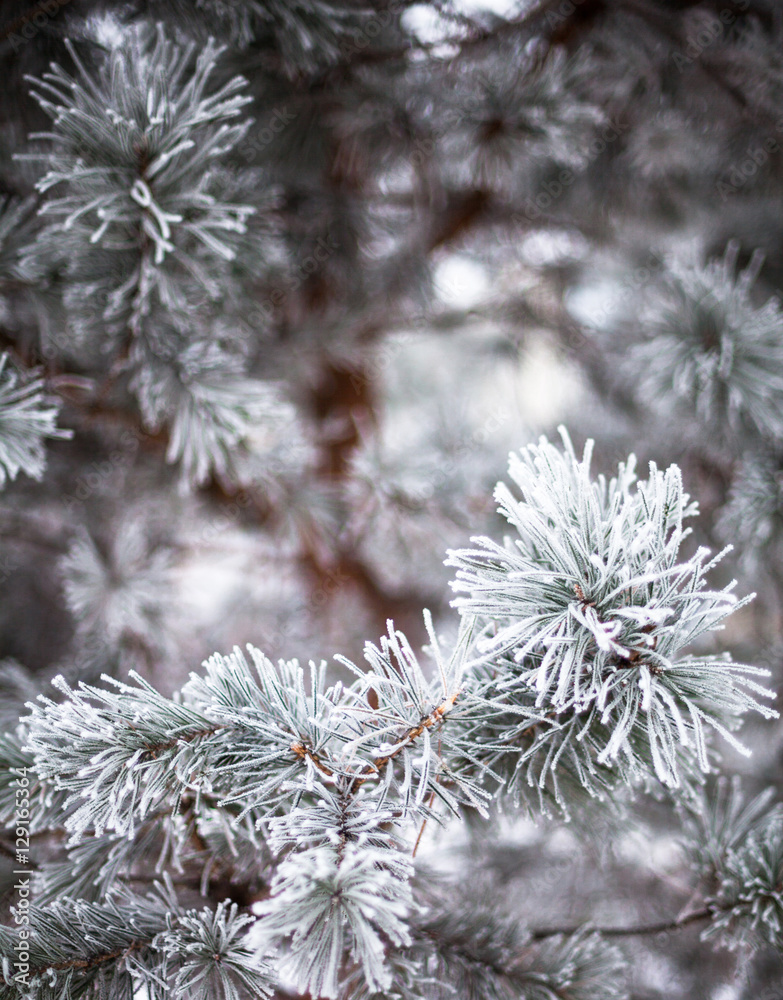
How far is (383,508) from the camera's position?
35.1 inches

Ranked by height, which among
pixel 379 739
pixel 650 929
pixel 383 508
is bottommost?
pixel 650 929

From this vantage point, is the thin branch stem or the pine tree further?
the thin branch stem

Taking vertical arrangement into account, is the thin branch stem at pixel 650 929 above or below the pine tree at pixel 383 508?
below

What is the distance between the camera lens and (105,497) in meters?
0.98

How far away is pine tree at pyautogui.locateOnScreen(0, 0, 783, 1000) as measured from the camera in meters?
0.40

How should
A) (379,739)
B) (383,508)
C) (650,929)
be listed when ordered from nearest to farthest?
(379,739)
(650,929)
(383,508)

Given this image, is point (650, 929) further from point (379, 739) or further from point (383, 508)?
point (383, 508)

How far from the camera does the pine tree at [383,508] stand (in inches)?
15.7

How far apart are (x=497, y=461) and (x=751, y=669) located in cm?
72

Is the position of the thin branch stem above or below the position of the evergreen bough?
below

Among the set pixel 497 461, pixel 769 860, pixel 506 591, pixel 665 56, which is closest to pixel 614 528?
pixel 506 591

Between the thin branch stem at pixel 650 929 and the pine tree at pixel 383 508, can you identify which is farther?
the thin branch stem at pixel 650 929

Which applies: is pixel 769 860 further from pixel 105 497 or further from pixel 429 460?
pixel 105 497

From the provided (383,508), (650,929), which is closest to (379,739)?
(650,929)
